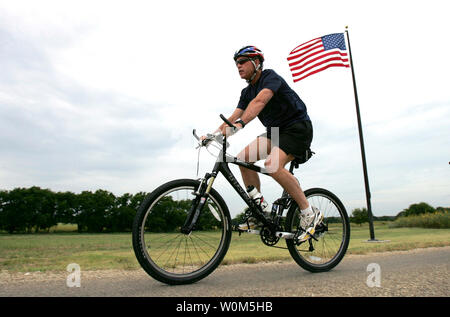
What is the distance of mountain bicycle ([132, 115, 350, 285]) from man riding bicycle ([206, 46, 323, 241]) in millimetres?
122

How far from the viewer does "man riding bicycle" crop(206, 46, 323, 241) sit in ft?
11.7

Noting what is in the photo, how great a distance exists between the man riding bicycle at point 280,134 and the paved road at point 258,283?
54 cm

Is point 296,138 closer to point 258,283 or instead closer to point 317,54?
point 258,283

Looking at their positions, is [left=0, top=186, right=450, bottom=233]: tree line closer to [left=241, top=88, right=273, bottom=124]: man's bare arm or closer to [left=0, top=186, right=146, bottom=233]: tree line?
[left=0, top=186, right=146, bottom=233]: tree line

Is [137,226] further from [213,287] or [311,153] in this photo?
[311,153]

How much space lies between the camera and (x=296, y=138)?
3.63 meters

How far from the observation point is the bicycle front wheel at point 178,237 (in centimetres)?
286

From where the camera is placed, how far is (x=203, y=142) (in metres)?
3.21

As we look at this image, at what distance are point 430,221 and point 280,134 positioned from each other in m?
24.3

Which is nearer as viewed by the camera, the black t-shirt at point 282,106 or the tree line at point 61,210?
the black t-shirt at point 282,106

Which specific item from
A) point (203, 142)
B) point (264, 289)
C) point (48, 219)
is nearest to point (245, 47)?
point (203, 142)

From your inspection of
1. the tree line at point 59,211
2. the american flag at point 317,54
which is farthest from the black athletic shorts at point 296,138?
the tree line at point 59,211

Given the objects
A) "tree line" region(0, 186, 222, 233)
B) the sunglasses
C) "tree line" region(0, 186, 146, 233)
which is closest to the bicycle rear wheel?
the sunglasses

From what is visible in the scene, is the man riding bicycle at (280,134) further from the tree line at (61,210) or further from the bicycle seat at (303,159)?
the tree line at (61,210)
